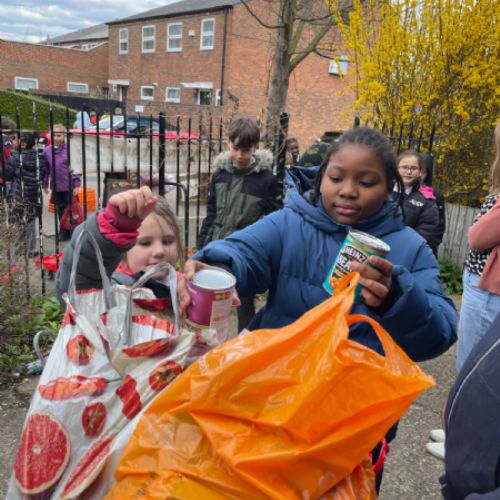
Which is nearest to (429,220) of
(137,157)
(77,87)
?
(137,157)

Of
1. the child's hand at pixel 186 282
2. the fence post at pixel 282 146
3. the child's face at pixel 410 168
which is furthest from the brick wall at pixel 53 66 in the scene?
the child's hand at pixel 186 282

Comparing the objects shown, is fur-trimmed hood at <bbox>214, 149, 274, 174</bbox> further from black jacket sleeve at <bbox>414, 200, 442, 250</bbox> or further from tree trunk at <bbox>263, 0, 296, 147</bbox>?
tree trunk at <bbox>263, 0, 296, 147</bbox>

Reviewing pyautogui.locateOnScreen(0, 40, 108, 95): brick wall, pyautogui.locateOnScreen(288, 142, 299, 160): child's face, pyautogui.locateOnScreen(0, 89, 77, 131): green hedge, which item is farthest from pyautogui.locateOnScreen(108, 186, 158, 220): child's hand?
pyautogui.locateOnScreen(0, 40, 108, 95): brick wall

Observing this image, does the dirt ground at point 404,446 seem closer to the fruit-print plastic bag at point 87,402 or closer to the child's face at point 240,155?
the fruit-print plastic bag at point 87,402

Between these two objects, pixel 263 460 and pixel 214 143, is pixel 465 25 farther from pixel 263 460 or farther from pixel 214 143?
pixel 263 460

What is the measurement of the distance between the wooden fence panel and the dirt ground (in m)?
3.55

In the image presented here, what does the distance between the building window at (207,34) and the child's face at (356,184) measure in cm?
2587

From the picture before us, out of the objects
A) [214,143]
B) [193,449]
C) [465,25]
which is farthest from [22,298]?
[465,25]

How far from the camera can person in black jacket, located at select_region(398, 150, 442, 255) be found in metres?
4.48

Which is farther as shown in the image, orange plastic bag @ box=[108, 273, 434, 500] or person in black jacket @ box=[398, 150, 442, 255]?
person in black jacket @ box=[398, 150, 442, 255]

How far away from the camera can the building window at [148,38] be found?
96.4ft

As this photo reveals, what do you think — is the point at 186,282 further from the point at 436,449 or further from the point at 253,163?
the point at 253,163

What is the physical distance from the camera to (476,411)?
3.51ft

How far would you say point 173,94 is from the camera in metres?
28.5
